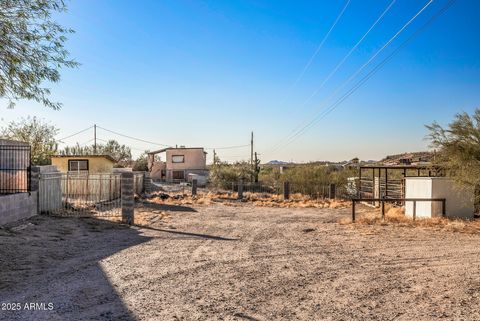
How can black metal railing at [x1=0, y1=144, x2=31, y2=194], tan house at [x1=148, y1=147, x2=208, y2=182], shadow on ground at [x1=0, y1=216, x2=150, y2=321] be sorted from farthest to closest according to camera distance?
tan house at [x1=148, y1=147, x2=208, y2=182] → black metal railing at [x1=0, y1=144, x2=31, y2=194] → shadow on ground at [x1=0, y1=216, x2=150, y2=321]

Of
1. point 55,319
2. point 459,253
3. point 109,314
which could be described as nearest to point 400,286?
point 459,253

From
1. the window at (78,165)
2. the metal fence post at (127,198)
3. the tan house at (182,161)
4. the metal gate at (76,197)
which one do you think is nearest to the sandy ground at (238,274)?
the metal fence post at (127,198)

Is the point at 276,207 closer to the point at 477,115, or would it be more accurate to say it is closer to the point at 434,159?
the point at 434,159

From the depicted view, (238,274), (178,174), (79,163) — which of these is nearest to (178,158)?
(178,174)

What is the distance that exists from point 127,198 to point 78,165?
16.0m

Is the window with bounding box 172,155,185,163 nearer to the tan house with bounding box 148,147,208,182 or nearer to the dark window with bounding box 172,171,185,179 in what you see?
the tan house with bounding box 148,147,208,182

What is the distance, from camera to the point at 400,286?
6840 millimetres

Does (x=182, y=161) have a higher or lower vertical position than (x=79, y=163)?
higher

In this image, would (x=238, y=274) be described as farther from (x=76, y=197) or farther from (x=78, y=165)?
(x=78, y=165)

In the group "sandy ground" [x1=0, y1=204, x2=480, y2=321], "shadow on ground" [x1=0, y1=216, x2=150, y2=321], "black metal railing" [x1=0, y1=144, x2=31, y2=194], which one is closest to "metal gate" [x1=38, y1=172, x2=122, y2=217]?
"black metal railing" [x1=0, y1=144, x2=31, y2=194]

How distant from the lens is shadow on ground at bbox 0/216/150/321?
563 centimetres

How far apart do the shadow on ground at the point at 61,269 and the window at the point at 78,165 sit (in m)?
15.3

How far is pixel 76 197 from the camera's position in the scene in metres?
21.9

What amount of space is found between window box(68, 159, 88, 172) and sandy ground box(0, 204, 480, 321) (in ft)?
53.4
